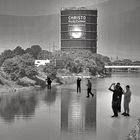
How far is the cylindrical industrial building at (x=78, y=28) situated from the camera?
6107 inches

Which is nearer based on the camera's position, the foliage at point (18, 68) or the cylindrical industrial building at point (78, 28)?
the foliage at point (18, 68)

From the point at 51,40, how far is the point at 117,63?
3636cm

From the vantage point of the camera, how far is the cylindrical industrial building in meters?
155

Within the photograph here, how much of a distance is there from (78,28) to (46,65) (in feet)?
341

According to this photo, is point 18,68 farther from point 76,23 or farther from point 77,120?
point 76,23

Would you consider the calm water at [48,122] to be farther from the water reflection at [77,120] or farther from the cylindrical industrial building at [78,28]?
the cylindrical industrial building at [78,28]

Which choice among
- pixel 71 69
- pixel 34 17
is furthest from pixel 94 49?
pixel 71 69

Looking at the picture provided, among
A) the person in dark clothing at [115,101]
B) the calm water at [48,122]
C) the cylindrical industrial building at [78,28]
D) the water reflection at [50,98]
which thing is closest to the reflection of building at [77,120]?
the calm water at [48,122]

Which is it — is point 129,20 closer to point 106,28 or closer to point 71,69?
point 106,28

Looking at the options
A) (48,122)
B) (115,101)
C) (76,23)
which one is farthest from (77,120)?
(76,23)

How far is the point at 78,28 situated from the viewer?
520 feet

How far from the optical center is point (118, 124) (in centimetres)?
1413

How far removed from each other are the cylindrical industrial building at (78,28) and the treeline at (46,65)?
429 inches

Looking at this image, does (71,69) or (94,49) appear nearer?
(71,69)
